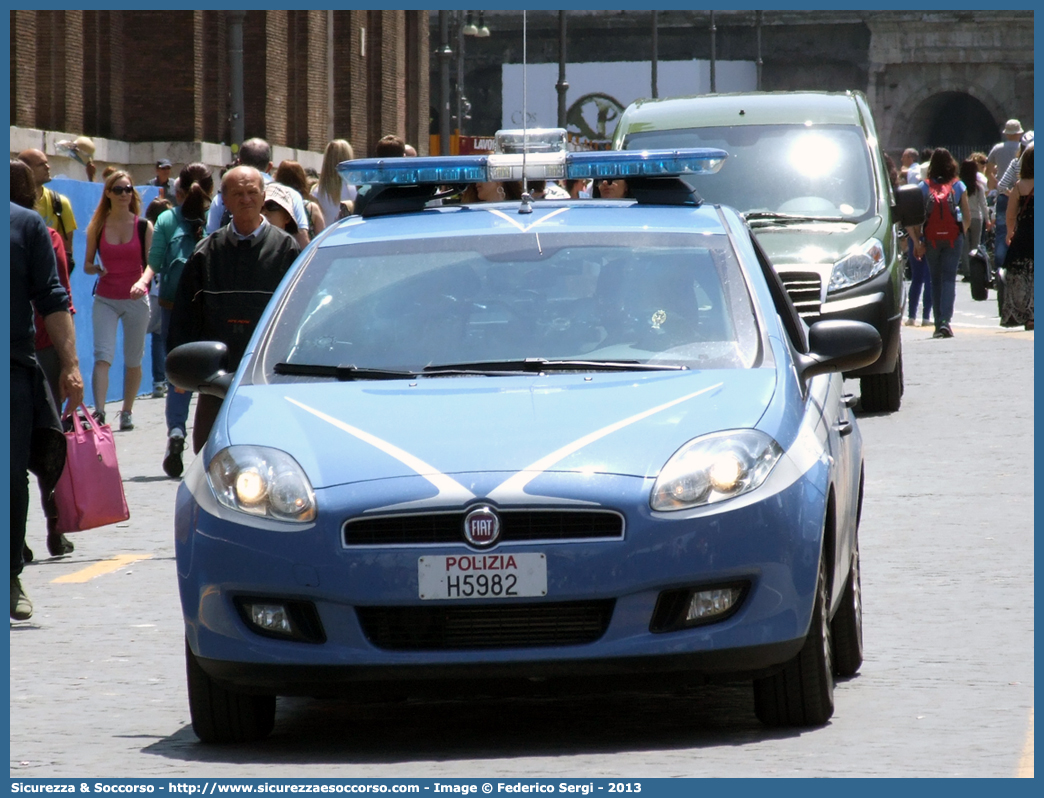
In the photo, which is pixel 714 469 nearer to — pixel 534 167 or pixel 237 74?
pixel 534 167

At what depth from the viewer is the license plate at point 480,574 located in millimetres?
5418

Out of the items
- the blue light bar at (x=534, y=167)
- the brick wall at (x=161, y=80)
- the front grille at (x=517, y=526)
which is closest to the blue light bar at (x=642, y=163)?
the blue light bar at (x=534, y=167)

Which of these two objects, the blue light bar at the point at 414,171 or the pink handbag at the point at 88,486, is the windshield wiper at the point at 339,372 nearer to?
the blue light bar at the point at 414,171

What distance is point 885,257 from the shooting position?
14.6 meters

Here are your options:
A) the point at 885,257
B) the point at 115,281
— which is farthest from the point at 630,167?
the point at 115,281

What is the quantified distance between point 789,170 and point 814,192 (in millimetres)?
246

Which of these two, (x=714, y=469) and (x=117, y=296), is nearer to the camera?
(x=714, y=469)

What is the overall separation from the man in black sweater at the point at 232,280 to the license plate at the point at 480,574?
4.56 meters

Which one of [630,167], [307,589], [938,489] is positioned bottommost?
[938,489]

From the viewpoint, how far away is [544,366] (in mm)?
6293

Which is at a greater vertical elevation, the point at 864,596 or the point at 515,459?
the point at 515,459

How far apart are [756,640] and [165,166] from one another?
52.9ft

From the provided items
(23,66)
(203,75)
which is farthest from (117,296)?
(203,75)

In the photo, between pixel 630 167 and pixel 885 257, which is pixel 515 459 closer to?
pixel 630 167
